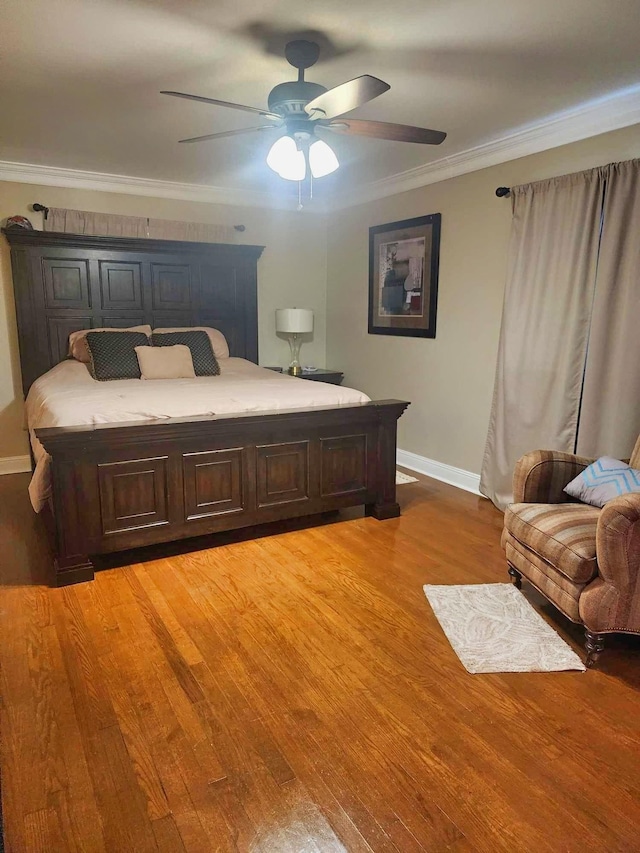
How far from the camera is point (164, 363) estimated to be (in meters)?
4.21

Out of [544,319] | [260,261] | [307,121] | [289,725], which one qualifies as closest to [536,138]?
[544,319]

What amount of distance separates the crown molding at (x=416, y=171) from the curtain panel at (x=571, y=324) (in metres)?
0.26

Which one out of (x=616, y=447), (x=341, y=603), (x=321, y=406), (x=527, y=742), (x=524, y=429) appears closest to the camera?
(x=527, y=742)

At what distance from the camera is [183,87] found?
2.89 metres

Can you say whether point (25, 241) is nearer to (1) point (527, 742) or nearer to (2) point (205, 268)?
(2) point (205, 268)

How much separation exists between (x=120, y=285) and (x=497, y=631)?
4003 millimetres

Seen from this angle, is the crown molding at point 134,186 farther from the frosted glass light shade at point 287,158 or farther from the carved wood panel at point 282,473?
the carved wood panel at point 282,473

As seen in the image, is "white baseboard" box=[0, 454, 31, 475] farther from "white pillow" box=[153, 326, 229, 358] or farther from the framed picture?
the framed picture

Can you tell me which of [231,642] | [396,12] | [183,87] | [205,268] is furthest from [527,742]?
[205,268]

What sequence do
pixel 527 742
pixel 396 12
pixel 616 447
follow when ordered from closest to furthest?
pixel 527 742
pixel 396 12
pixel 616 447

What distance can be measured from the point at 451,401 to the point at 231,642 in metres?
2.80

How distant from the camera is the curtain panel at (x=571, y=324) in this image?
3.05 metres

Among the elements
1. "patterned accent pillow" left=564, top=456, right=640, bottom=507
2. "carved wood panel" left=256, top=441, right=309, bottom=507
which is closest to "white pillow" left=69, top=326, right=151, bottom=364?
"carved wood panel" left=256, top=441, right=309, bottom=507

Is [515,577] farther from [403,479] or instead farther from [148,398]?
[148,398]
